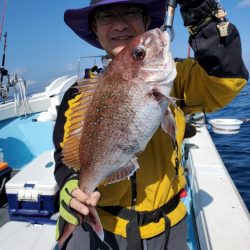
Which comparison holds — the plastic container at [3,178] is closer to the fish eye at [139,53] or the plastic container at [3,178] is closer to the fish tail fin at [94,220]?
the fish tail fin at [94,220]

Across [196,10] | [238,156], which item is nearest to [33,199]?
[196,10]

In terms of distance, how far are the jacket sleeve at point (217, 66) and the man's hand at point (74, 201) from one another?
36.7 inches

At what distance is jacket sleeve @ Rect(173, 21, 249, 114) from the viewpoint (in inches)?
64.0

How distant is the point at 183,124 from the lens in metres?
2.12

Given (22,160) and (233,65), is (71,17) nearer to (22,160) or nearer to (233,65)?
(233,65)

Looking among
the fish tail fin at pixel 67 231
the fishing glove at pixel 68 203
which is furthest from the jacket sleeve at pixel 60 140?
the fish tail fin at pixel 67 231

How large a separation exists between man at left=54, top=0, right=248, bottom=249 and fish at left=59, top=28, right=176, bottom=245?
0.22m

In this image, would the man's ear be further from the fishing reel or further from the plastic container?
the fishing reel

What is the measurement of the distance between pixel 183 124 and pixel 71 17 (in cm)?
118

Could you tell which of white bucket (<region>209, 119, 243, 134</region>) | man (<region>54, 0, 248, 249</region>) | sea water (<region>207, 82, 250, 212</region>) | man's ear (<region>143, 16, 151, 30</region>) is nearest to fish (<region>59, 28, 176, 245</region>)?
man (<region>54, 0, 248, 249</region>)

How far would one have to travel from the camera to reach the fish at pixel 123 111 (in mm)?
1524

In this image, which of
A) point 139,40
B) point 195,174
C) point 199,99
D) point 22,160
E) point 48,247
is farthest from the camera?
point 22,160

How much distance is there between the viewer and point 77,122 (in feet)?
5.66

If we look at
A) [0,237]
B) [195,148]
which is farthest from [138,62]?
[195,148]
